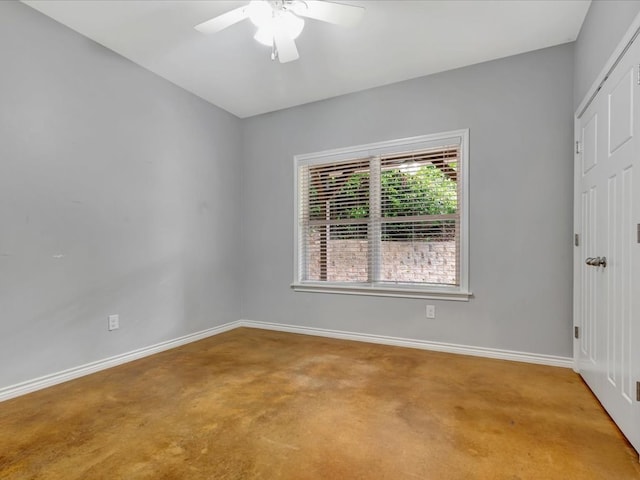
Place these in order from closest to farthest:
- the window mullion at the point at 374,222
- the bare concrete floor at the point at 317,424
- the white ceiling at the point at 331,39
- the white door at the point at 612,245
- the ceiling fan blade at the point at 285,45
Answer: the bare concrete floor at the point at 317,424 → the white door at the point at 612,245 → the ceiling fan blade at the point at 285,45 → the white ceiling at the point at 331,39 → the window mullion at the point at 374,222

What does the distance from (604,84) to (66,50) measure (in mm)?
3741

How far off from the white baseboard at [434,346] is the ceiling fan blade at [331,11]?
2.74 metres

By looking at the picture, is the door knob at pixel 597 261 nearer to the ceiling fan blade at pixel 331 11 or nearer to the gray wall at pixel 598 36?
the gray wall at pixel 598 36

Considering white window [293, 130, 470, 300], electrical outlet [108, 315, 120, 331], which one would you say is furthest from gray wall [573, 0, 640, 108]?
electrical outlet [108, 315, 120, 331]

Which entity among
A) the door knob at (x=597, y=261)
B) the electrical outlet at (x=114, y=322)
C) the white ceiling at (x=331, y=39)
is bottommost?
the electrical outlet at (x=114, y=322)

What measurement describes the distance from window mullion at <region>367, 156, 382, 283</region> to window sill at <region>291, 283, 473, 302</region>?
13cm

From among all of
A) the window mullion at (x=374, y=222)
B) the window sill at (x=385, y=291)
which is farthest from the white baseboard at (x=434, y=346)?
the window mullion at (x=374, y=222)


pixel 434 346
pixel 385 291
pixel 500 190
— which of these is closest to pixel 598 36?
pixel 500 190

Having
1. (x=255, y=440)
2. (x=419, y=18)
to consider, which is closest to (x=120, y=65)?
(x=419, y=18)

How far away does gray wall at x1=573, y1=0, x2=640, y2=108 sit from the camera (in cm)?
172

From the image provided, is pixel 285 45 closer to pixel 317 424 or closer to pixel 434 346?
pixel 317 424

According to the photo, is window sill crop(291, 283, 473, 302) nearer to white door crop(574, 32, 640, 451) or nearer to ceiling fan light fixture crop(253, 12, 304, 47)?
white door crop(574, 32, 640, 451)

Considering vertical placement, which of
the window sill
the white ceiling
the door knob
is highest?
the white ceiling

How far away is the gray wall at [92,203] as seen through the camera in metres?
2.28
